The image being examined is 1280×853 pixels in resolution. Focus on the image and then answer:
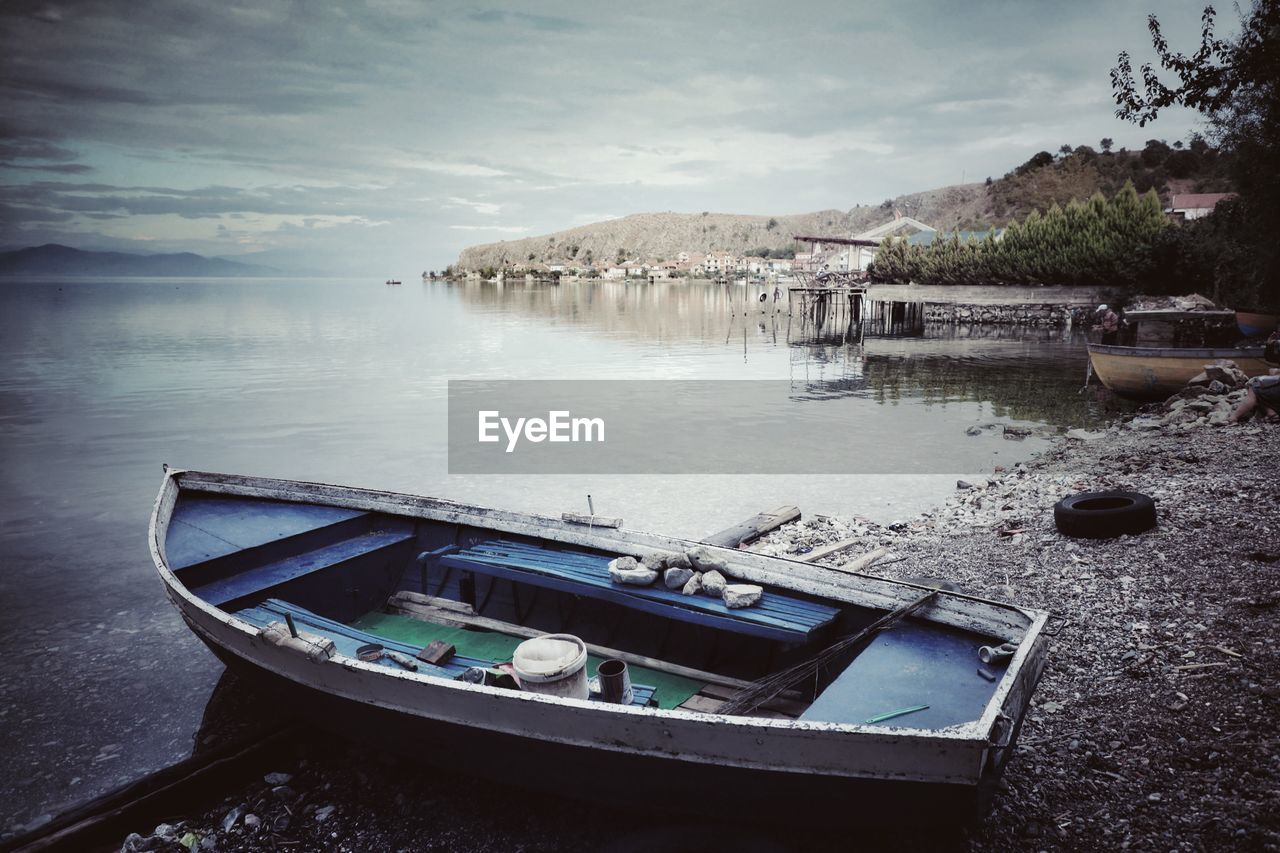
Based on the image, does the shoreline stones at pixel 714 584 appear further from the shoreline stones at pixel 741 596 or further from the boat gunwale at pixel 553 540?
the boat gunwale at pixel 553 540

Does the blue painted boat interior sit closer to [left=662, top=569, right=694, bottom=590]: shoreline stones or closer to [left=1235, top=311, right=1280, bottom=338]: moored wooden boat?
[left=662, top=569, right=694, bottom=590]: shoreline stones

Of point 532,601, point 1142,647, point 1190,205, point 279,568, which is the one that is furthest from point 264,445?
point 1190,205

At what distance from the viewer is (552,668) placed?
4902 mm

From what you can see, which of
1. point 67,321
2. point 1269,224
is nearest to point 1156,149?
point 1269,224

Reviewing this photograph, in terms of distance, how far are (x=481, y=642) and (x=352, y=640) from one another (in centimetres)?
129

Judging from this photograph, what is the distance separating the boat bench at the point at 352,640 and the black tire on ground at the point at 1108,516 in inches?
245

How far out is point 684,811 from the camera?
448 cm

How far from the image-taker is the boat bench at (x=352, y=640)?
5.69 meters

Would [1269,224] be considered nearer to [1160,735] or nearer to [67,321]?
[1160,735]

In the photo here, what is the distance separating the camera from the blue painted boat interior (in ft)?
15.6

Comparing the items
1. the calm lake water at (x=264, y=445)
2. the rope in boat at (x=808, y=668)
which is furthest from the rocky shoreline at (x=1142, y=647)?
the calm lake water at (x=264, y=445)

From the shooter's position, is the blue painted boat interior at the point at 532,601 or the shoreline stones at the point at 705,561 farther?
the shoreline stones at the point at 705,561

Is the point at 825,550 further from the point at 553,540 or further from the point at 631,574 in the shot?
the point at 631,574

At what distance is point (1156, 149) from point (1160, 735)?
117298 mm
